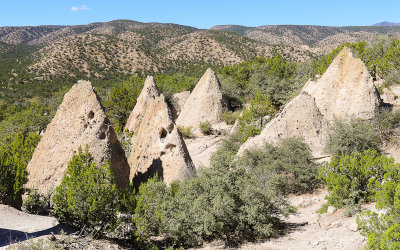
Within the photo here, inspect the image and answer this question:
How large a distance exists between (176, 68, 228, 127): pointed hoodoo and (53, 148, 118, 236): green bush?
19.2m

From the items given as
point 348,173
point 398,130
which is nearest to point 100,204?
point 348,173

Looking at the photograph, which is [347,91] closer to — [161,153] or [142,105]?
[161,153]

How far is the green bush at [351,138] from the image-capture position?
13.4 m

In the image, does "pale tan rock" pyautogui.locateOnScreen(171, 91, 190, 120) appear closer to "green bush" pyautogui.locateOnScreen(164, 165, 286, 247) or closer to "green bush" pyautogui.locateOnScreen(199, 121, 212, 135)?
"green bush" pyautogui.locateOnScreen(199, 121, 212, 135)

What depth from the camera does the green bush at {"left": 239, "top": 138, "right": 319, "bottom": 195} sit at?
12.6 m

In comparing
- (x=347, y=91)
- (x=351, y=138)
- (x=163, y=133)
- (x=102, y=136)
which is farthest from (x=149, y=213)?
(x=347, y=91)

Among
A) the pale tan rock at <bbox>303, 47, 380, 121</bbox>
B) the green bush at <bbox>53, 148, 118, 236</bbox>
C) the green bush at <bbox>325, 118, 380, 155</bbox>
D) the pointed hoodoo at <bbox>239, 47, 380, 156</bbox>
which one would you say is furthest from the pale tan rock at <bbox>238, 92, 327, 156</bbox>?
the green bush at <bbox>53, 148, 118, 236</bbox>

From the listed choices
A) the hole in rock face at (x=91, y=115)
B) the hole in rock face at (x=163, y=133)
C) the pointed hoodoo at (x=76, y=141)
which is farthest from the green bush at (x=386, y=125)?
the hole in rock face at (x=91, y=115)

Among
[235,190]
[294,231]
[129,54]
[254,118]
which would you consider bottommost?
[294,231]

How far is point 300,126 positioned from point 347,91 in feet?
11.8

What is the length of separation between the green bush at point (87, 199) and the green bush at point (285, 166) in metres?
5.97

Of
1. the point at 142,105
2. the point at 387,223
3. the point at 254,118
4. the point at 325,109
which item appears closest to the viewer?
the point at 387,223

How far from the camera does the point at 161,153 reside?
1237cm

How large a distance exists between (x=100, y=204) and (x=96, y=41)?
92.9m
